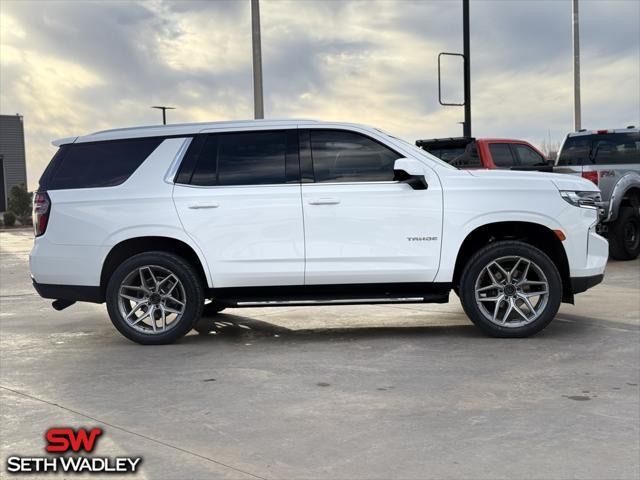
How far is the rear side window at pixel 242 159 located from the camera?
6852 mm

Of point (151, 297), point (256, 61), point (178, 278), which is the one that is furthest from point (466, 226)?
point (256, 61)

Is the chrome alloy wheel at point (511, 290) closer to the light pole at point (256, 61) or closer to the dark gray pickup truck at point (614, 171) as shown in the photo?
the dark gray pickup truck at point (614, 171)

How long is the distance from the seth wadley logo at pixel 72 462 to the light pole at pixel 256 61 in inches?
462

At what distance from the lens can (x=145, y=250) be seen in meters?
7.02

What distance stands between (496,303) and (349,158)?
1.89 meters

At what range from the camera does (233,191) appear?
6.78 meters

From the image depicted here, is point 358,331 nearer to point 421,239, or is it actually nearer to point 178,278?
point 421,239

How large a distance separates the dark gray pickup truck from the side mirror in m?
7.24

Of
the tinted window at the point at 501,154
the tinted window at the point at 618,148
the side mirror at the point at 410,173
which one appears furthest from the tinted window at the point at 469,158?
the side mirror at the point at 410,173

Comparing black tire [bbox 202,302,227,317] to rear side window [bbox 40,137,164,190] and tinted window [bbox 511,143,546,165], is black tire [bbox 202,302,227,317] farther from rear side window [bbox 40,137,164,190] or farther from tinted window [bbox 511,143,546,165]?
tinted window [bbox 511,143,546,165]

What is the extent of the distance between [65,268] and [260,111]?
8929 millimetres

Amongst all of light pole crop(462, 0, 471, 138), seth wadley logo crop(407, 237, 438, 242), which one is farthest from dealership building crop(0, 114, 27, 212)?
seth wadley logo crop(407, 237, 438, 242)

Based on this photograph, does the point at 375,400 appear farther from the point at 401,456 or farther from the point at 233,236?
the point at 233,236

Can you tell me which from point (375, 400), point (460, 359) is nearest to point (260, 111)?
point (460, 359)
